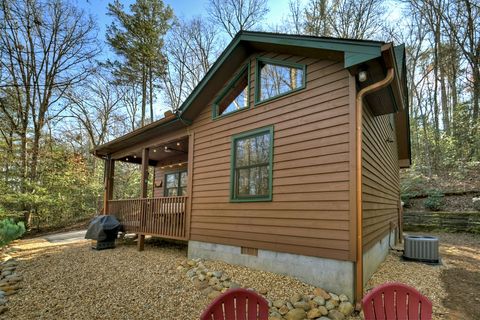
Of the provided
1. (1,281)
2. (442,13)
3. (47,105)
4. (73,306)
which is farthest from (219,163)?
(442,13)

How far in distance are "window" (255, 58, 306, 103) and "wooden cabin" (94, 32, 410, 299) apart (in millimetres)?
24

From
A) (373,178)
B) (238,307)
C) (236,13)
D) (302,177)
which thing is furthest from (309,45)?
(236,13)

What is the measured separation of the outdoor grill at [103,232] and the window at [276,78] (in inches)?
236

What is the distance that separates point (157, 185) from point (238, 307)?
1059 cm

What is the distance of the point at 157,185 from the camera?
1173cm

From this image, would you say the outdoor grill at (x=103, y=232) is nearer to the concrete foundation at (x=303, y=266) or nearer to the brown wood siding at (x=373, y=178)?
the concrete foundation at (x=303, y=266)

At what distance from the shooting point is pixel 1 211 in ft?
33.8

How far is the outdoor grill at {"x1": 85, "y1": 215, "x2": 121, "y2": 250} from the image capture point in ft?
26.2

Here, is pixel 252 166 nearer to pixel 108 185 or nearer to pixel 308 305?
pixel 308 305

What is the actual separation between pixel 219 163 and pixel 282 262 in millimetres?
2640

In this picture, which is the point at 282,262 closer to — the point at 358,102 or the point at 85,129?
the point at 358,102

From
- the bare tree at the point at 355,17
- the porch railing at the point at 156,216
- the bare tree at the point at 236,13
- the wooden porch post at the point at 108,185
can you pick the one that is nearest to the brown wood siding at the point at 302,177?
the porch railing at the point at 156,216

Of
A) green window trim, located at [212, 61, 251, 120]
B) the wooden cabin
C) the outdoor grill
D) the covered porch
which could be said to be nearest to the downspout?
the wooden cabin

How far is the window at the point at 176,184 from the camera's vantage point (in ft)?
34.3
